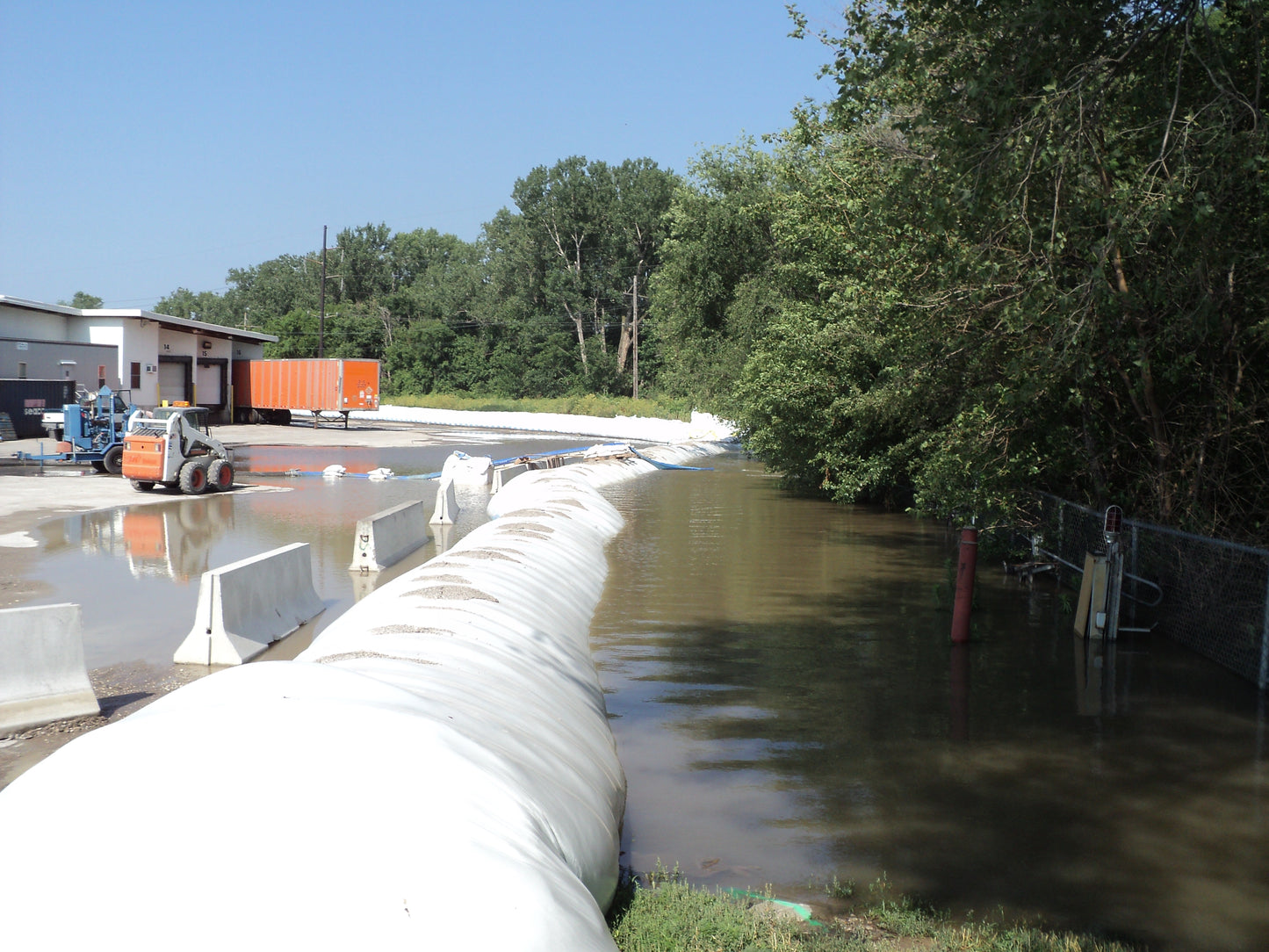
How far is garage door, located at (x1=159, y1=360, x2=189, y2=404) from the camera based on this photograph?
44719 mm

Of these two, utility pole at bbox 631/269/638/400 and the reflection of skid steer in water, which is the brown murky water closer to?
the reflection of skid steer in water

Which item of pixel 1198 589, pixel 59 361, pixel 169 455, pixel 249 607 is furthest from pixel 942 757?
pixel 59 361

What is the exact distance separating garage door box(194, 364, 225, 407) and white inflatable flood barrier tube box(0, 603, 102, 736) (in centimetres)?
4219

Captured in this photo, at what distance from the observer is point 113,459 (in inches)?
1013

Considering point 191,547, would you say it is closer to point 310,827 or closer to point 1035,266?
point 1035,266

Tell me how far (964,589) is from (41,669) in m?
7.86

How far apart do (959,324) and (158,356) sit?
39679 millimetres

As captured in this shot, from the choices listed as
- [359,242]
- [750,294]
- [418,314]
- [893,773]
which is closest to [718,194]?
[750,294]

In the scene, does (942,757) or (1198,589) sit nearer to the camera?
(942,757)

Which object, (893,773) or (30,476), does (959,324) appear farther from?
(30,476)

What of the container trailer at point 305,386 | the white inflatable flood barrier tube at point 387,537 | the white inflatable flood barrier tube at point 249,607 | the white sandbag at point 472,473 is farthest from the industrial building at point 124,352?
the white inflatable flood barrier tube at point 249,607

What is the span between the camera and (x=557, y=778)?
16.1ft

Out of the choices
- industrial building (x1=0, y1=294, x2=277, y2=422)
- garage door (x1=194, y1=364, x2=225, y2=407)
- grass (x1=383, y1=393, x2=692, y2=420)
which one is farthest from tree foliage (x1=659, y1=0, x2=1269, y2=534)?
garage door (x1=194, y1=364, x2=225, y2=407)

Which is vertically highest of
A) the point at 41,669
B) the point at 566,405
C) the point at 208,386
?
the point at 208,386
